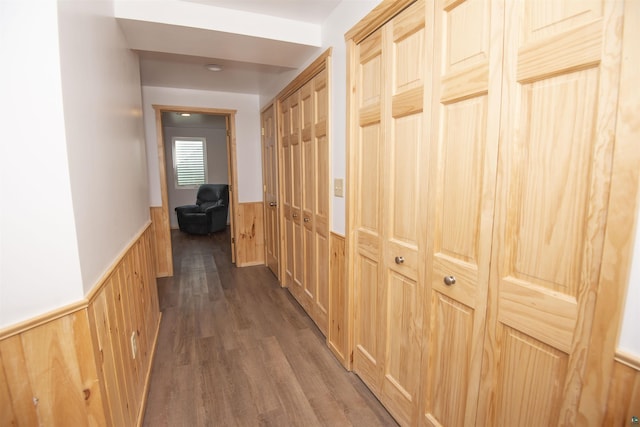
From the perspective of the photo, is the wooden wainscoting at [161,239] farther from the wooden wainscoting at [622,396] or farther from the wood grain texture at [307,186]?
the wooden wainscoting at [622,396]

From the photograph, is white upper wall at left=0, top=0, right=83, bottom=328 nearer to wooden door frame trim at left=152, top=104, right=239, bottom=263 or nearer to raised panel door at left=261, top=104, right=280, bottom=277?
raised panel door at left=261, top=104, right=280, bottom=277

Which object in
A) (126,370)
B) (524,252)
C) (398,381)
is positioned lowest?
(398,381)

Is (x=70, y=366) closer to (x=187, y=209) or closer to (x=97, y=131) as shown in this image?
(x=97, y=131)

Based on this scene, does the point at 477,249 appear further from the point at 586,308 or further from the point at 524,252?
the point at 586,308

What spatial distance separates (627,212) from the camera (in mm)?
748

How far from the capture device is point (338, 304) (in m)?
2.23

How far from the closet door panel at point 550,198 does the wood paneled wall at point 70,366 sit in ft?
4.65

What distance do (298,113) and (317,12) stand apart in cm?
87

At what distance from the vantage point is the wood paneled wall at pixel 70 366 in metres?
0.96

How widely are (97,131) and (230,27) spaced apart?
1192mm

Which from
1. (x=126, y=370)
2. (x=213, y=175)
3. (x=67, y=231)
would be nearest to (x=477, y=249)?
(x=67, y=231)

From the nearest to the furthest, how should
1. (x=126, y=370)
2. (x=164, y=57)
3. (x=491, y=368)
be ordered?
1. (x=491, y=368)
2. (x=126, y=370)
3. (x=164, y=57)

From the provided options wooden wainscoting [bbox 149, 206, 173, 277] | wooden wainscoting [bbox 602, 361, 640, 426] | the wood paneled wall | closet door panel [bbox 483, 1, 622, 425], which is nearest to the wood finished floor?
the wood paneled wall

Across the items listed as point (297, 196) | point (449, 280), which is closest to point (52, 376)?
point (449, 280)
